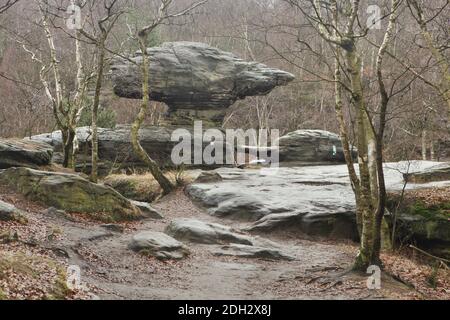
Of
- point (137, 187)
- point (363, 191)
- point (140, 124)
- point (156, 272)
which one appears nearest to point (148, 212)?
point (140, 124)

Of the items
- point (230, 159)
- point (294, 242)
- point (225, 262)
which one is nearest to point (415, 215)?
point (294, 242)

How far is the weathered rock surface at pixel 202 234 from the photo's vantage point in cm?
1096

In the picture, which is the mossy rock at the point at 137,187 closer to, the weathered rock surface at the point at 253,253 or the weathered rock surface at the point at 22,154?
the weathered rock surface at the point at 22,154

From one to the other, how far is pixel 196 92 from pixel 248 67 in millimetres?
2954

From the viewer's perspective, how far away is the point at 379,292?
6949mm

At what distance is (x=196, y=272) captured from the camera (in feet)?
28.2

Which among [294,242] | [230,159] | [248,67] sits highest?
[248,67]

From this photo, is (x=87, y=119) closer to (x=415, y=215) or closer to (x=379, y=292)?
(x=415, y=215)

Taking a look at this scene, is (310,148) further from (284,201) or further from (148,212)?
(148,212)

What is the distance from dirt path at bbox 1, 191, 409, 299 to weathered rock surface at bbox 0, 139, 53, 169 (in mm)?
3555

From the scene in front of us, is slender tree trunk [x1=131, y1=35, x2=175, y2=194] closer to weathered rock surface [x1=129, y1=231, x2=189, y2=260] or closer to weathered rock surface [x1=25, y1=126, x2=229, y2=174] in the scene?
weathered rock surface [x1=25, y1=126, x2=229, y2=174]

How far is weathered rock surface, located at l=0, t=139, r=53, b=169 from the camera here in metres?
14.0
